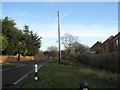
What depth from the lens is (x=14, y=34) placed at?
156 feet

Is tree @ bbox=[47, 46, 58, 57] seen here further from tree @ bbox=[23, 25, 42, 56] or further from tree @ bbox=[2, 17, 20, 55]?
tree @ bbox=[2, 17, 20, 55]

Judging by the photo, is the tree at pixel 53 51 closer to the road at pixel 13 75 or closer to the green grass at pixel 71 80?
the road at pixel 13 75

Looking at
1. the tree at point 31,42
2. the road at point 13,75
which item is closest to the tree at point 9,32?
the tree at point 31,42

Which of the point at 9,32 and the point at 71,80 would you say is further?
the point at 9,32

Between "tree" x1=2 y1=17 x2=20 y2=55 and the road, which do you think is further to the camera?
"tree" x1=2 y1=17 x2=20 y2=55

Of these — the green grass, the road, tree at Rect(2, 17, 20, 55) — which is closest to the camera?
the green grass

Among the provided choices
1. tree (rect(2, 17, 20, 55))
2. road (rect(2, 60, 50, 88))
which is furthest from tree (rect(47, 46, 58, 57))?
road (rect(2, 60, 50, 88))

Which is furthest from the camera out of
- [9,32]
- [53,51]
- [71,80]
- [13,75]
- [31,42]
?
[53,51]

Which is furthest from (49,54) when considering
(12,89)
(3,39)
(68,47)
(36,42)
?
(12,89)

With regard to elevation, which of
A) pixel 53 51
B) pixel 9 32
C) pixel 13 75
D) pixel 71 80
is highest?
pixel 9 32

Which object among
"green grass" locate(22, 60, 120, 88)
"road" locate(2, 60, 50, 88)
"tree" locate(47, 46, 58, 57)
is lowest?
"road" locate(2, 60, 50, 88)

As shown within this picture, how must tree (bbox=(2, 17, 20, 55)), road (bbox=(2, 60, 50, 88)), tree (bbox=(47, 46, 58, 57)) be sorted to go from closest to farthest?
road (bbox=(2, 60, 50, 88)) → tree (bbox=(2, 17, 20, 55)) → tree (bbox=(47, 46, 58, 57))

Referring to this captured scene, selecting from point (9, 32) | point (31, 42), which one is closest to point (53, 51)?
point (31, 42)

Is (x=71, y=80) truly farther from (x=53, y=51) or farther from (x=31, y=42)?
(x=53, y=51)
